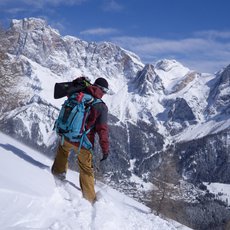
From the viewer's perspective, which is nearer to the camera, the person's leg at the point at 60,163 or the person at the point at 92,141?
the person at the point at 92,141

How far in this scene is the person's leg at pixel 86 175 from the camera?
407 inches

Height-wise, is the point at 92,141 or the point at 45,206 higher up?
the point at 92,141

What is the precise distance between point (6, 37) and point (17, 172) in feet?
60.5

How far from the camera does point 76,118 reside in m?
9.84

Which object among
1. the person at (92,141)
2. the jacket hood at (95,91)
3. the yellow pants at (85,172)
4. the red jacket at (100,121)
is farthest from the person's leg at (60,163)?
the jacket hood at (95,91)

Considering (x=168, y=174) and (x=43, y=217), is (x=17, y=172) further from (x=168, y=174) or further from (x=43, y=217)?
(x=168, y=174)

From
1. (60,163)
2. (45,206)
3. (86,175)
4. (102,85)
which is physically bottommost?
(45,206)

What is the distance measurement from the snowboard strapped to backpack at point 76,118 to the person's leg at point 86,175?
0.30 metres

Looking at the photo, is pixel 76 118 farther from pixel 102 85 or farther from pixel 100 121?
pixel 102 85

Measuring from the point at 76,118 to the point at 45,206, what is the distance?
7.94ft

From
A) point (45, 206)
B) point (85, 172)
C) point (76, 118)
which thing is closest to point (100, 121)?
point (76, 118)

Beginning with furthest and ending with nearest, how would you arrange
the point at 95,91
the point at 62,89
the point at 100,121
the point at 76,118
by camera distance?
the point at 62,89
the point at 95,91
the point at 100,121
the point at 76,118

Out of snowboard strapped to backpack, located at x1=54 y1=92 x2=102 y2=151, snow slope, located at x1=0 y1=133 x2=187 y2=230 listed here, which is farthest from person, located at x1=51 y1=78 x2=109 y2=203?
snow slope, located at x1=0 y1=133 x2=187 y2=230

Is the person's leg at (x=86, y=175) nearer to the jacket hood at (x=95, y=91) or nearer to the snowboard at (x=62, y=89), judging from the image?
the jacket hood at (x=95, y=91)
